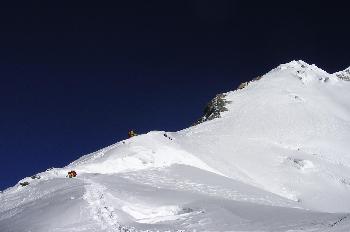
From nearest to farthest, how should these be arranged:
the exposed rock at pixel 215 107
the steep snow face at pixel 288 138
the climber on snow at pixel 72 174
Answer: the climber on snow at pixel 72 174
the steep snow face at pixel 288 138
the exposed rock at pixel 215 107

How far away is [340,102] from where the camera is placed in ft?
211

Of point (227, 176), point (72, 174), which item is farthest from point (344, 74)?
point (72, 174)

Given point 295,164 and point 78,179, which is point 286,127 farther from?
point 78,179

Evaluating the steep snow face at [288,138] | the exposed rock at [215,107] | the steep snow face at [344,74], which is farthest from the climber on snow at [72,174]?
the steep snow face at [344,74]

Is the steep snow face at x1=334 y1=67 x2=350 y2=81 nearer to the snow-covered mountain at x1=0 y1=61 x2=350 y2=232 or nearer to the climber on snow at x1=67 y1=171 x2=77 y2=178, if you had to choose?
the snow-covered mountain at x1=0 y1=61 x2=350 y2=232

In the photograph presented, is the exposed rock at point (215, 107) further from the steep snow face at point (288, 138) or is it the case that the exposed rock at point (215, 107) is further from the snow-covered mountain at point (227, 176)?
the steep snow face at point (288, 138)

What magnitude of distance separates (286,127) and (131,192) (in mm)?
32489

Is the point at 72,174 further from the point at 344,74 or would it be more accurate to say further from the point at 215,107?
the point at 344,74

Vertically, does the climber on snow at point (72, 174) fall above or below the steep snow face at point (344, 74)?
below

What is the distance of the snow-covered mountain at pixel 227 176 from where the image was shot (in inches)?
728

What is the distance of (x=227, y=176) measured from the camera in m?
34.9

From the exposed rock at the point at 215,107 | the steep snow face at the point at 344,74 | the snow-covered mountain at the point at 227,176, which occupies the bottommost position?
the snow-covered mountain at the point at 227,176

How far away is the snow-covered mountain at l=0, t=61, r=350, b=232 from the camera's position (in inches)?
728

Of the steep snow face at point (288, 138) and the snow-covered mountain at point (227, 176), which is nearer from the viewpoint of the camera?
the snow-covered mountain at point (227, 176)
